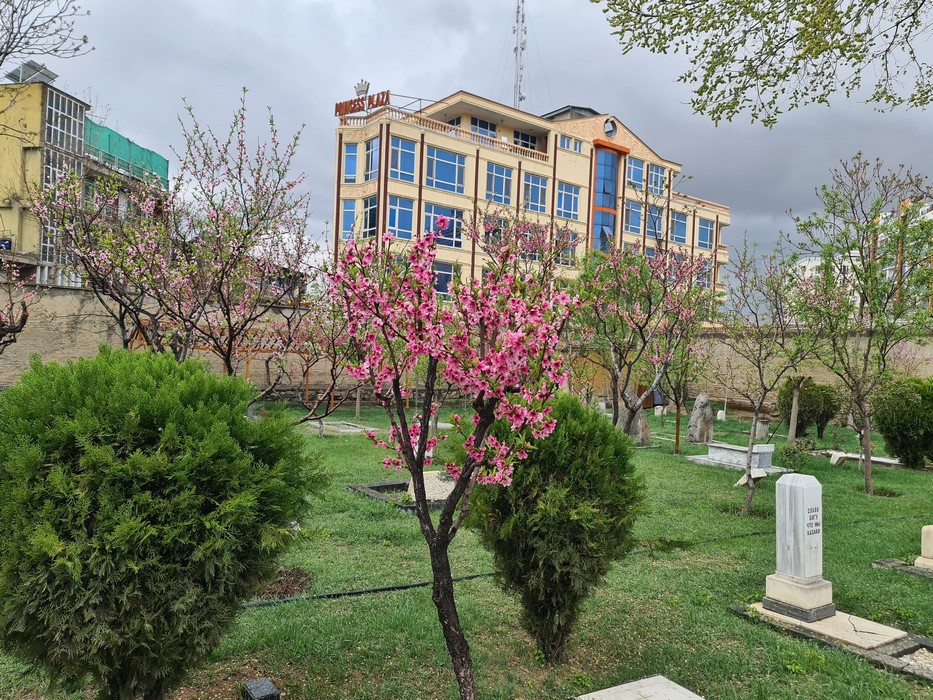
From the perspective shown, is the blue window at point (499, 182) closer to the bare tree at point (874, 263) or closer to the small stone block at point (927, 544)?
the bare tree at point (874, 263)

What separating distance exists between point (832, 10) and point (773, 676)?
20.0 ft

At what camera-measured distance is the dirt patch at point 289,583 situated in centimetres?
563

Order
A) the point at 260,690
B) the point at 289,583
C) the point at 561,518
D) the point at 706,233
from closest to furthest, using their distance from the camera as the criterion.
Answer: the point at 260,690 < the point at 561,518 < the point at 289,583 < the point at 706,233

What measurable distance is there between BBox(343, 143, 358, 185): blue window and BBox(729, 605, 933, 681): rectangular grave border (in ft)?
96.3

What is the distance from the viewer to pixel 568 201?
123 feet

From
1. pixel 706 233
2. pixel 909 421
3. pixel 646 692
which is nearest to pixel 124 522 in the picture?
pixel 646 692

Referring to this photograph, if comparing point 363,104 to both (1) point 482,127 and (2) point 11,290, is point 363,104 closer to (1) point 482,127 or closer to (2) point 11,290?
(1) point 482,127

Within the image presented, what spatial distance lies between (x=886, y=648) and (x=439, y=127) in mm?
30522

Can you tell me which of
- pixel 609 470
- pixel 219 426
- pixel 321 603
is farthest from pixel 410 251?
pixel 321 603

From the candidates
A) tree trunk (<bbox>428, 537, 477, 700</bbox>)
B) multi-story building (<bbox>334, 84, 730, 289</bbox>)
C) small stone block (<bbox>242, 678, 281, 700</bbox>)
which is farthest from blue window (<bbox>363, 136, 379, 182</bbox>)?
tree trunk (<bbox>428, 537, 477, 700</bbox>)

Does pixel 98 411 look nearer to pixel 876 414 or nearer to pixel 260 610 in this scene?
pixel 260 610

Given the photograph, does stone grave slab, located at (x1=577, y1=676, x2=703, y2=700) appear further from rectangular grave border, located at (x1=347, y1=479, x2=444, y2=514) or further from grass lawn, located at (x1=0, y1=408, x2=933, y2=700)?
rectangular grave border, located at (x1=347, y1=479, x2=444, y2=514)

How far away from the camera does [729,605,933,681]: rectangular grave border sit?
15.0 ft

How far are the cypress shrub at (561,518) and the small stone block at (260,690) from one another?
5.40ft
